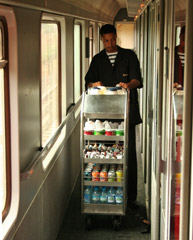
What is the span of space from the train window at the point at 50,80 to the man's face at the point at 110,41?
554mm

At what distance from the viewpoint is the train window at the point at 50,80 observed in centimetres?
440

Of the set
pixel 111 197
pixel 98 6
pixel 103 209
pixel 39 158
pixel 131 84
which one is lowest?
pixel 103 209

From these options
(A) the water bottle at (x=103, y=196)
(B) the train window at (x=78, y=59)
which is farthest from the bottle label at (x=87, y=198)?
(B) the train window at (x=78, y=59)

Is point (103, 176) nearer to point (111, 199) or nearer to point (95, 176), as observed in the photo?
point (95, 176)

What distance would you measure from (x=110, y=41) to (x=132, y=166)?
1.34 m

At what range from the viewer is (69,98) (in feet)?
18.3

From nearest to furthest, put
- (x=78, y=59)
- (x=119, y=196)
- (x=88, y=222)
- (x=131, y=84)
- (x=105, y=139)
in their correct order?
1. (x=105, y=139)
2. (x=119, y=196)
3. (x=88, y=222)
4. (x=131, y=84)
5. (x=78, y=59)

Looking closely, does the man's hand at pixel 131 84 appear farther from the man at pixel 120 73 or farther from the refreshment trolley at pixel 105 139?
the refreshment trolley at pixel 105 139

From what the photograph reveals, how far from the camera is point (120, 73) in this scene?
4852mm

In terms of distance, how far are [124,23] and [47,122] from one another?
38.7 ft

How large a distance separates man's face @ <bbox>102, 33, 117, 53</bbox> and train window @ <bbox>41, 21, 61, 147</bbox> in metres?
0.55

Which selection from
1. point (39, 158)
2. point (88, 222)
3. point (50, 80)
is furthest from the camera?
point (50, 80)

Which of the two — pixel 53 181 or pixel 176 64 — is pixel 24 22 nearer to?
pixel 176 64

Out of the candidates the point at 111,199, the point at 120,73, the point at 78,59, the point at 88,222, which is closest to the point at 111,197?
the point at 111,199
